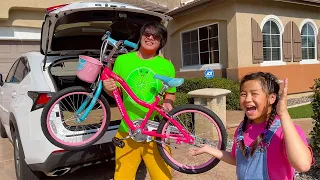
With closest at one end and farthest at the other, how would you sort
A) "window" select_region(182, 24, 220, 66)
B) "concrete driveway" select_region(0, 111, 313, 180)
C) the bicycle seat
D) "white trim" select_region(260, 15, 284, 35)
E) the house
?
the bicycle seat, "concrete driveway" select_region(0, 111, 313, 180), the house, "white trim" select_region(260, 15, 284, 35), "window" select_region(182, 24, 220, 66)

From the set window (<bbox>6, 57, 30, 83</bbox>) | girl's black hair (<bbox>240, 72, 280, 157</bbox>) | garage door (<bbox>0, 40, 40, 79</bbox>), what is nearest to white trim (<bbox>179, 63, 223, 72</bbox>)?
garage door (<bbox>0, 40, 40, 79</bbox>)

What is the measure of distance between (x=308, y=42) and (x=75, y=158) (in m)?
10.8

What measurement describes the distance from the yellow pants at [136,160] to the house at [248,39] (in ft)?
23.4

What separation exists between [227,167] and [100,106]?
6.54ft

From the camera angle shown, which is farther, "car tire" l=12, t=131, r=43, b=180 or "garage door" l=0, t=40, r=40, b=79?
"garage door" l=0, t=40, r=40, b=79

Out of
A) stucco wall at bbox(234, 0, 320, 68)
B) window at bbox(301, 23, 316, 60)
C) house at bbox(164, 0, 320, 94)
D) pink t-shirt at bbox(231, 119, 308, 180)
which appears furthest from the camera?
window at bbox(301, 23, 316, 60)

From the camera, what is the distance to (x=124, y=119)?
8.91 feet

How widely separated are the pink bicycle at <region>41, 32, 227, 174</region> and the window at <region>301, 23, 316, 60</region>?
9597mm

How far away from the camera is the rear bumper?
308 cm

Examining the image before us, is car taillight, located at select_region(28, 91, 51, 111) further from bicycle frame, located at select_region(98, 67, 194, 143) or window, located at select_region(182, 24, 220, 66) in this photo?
window, located at select_region(182, 24, 220, 66)

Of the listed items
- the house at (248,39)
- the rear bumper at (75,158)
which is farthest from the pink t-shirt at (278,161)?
the house at (248,39)

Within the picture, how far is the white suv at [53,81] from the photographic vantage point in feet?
10.3

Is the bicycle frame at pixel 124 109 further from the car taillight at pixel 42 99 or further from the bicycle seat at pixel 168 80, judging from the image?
the car taillight at pixel 42 99

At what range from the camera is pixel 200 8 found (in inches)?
407
